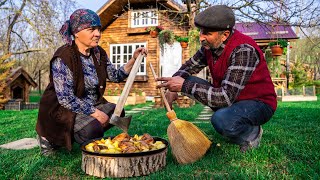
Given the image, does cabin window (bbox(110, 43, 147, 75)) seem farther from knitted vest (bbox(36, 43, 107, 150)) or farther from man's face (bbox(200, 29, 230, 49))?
man's face (bbox(200, 29, 230, 49))

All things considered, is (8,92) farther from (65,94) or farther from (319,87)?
(319,87)

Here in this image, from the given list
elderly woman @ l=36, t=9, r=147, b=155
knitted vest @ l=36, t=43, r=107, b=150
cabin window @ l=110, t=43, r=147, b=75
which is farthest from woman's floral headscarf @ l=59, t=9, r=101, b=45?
cabin window @ l=110, t=43, r=147, b=75

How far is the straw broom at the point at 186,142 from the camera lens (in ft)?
8.45

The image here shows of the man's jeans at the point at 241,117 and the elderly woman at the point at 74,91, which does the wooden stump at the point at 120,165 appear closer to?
the elderly woman at the point at 74,91

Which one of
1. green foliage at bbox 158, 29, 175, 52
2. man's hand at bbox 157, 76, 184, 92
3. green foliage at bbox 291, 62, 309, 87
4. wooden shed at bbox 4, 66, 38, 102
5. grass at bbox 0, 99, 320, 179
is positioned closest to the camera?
grass at bbox 0, 99, 320, 179

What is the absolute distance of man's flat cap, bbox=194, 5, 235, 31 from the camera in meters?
2.65

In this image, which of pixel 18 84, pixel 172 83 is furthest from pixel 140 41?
pixel 172 83

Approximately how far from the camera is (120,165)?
223cm

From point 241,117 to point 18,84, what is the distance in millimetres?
10518

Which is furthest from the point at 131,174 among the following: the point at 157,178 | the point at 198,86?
the point at 198,86

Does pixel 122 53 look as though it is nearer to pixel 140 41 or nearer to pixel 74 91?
pixel 140 41

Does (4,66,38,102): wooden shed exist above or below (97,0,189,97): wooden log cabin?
below

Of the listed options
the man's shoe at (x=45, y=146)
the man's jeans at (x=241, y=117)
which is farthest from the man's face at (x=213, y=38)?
the man's shoe at (x=45, y=146)

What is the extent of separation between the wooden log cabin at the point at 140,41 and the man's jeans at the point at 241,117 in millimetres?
11162
